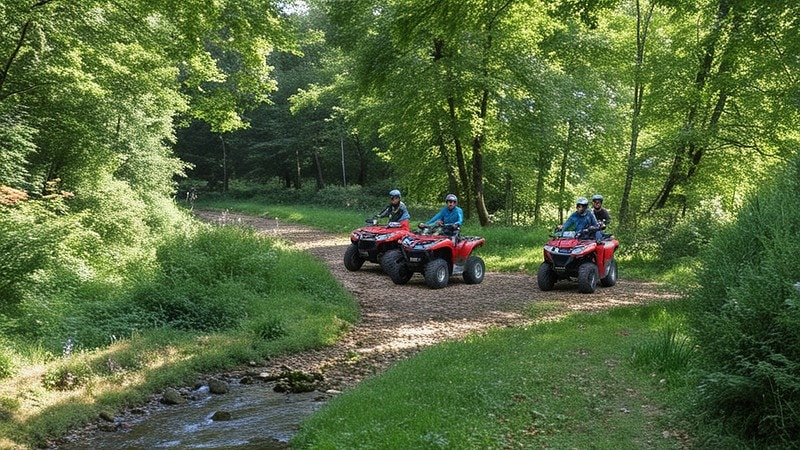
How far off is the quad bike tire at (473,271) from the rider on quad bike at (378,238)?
1594 millimetres

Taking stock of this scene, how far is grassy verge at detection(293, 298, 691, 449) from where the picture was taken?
4527 millimetres

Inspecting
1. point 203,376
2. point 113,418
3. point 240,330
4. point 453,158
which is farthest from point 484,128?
point 113,418

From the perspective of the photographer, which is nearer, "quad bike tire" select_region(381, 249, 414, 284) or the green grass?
the green grass

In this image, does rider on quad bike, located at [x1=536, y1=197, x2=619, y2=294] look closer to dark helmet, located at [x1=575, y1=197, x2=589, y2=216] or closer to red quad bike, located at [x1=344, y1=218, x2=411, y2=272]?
dark helmet, located at [x1=575, y1=197, x2=589, y2=216]

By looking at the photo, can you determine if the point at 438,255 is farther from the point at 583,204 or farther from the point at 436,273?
the point at 583,204

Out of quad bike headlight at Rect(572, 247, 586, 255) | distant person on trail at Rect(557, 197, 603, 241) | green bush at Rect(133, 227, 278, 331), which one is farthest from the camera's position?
distant person on trail at Rect(557, 197, 603, 241)

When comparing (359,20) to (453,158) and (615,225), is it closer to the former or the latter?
(453,158)

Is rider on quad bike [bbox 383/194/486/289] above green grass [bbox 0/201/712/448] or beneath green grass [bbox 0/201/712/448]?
above

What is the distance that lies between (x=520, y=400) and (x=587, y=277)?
6.70 meters

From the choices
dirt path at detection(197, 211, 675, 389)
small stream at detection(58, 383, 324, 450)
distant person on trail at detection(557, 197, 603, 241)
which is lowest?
small stream at detection(58, 383, 324, 450)

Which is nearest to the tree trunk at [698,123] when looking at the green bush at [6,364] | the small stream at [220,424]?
the small stream at [220,424]

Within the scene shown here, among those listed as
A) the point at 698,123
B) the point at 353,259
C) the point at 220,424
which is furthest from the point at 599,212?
the point at 220,424

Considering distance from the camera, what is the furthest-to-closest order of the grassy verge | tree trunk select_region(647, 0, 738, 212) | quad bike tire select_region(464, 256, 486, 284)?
1. tree trunk select_region(647, 0, 738, 212)
2. quad bike tire select_region(464, 256, 486, 284)
3. the grassy verge

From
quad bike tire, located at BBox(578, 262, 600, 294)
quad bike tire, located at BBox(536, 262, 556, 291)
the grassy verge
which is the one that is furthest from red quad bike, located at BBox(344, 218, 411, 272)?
the grassy verge
